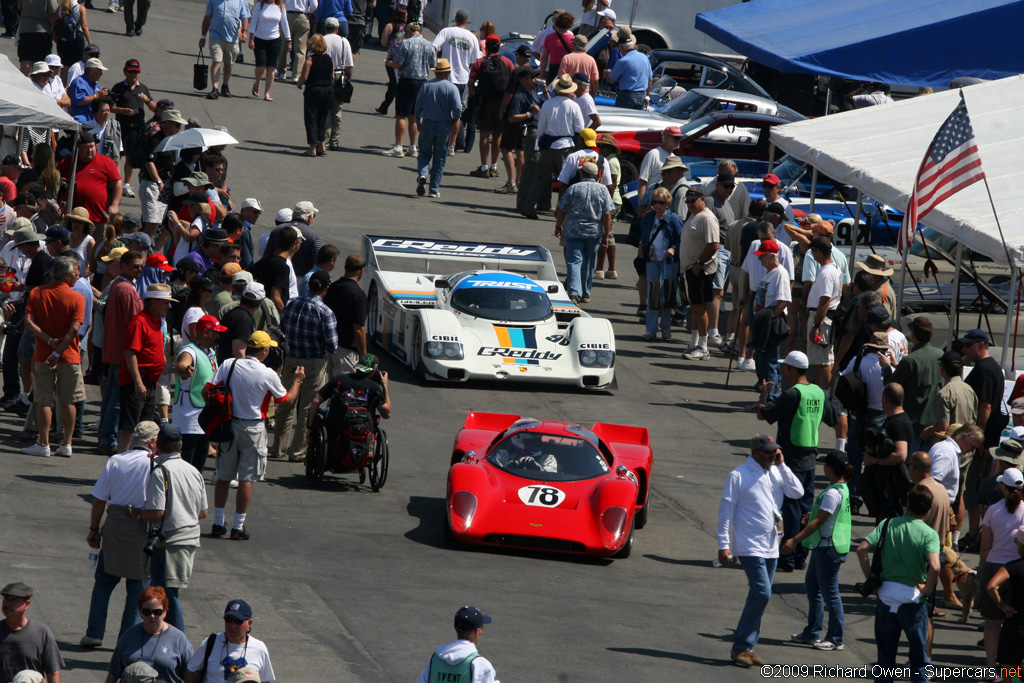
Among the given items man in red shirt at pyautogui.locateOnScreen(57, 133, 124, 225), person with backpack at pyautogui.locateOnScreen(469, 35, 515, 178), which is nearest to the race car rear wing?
man in red shirt at pyautogui.locateOnScreen(57, 133, 124, 225)

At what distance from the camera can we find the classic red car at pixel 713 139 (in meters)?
24.4

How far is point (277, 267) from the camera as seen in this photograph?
47.1 ft

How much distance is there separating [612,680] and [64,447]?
608cm

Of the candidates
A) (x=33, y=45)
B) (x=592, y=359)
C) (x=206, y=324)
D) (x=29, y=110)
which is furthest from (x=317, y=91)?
(x=206, y=324)

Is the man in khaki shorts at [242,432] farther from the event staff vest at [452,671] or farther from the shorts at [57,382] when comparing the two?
the event staff vest at [452,671]

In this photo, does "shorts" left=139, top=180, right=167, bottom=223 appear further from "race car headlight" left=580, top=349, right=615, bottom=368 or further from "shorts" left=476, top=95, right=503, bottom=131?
"shorts" left=476, top=95, right=503, bottom=131

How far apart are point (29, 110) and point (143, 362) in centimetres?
513

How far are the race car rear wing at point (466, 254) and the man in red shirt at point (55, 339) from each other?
5.92m

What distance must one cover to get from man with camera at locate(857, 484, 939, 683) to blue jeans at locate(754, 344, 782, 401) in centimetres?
597

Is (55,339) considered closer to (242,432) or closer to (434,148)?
(242,432)

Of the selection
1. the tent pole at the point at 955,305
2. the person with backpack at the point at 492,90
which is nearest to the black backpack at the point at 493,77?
the person with backpack at the point at 492,90

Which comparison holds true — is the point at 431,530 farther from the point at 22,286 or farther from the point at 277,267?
the point at 22,286

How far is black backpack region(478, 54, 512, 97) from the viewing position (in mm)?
24250

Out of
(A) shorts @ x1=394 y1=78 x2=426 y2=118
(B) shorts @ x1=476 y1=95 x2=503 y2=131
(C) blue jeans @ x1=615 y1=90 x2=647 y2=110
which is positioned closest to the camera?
(A) shorts @ x1=394 y1=78 x2=426 y2=118
